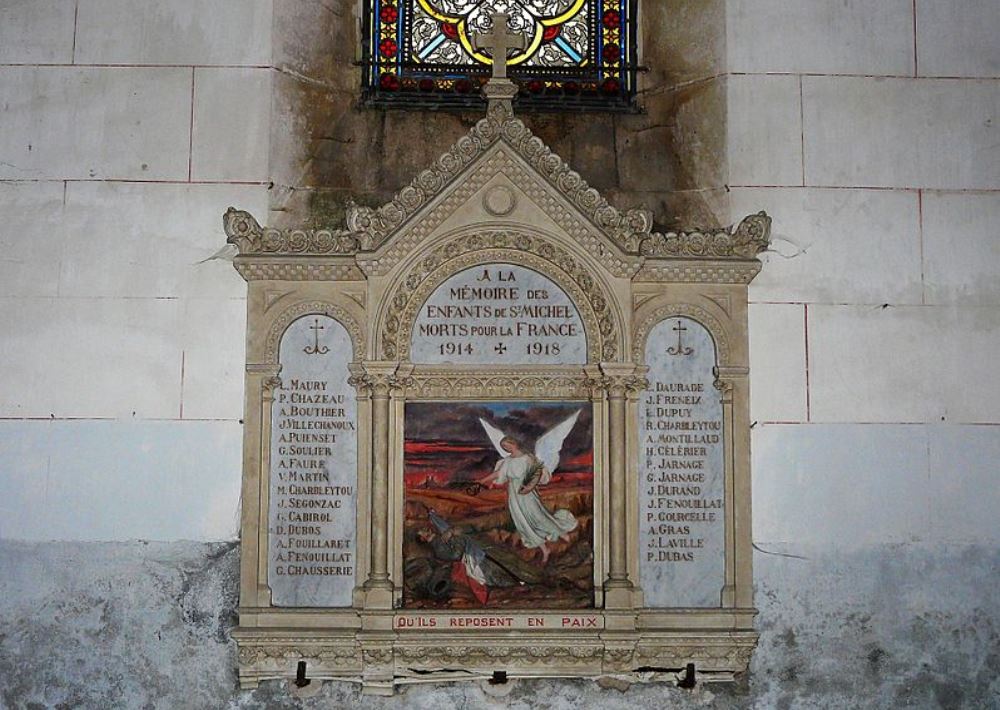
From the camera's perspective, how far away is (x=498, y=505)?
22.6 feet

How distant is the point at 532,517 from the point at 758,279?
73.4 inches

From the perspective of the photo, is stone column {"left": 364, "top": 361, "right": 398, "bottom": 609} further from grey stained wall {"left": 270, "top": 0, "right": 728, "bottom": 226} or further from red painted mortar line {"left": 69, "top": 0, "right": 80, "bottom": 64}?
red painted mortar line {"left": 69, "top": 0, "right": 80, "bottom": 64}

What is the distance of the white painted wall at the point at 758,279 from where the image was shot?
6949 millimetres

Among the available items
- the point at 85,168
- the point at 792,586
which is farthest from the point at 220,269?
the point at 792,586

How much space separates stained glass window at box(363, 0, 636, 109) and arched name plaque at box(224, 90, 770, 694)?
0.88m

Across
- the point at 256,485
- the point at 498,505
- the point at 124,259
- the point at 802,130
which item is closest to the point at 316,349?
the point at 256,485

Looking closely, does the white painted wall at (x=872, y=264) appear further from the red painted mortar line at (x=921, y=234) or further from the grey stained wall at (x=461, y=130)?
the grey stained wall at (x=461, y=130)

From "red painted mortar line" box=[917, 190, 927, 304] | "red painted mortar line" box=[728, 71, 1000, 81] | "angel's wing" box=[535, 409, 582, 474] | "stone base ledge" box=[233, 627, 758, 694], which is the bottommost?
"stone base ledge" box=[233, 627, 758, 694]

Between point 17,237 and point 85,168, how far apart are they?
54cm

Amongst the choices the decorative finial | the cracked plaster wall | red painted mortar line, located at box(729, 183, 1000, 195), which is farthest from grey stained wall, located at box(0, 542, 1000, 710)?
the decorative finial

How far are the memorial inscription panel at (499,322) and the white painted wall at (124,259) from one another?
42.8 inches

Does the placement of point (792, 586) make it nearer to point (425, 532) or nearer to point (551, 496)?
point (551, 496)

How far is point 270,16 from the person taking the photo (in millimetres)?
7367

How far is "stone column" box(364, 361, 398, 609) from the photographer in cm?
676
